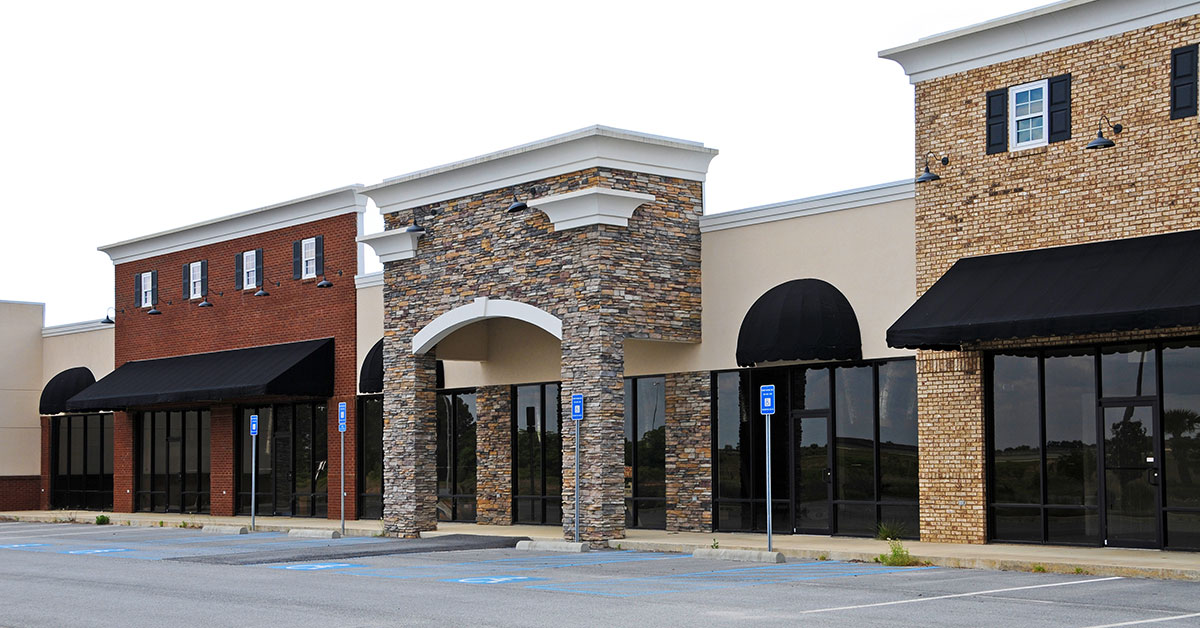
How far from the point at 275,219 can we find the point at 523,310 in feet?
39.7

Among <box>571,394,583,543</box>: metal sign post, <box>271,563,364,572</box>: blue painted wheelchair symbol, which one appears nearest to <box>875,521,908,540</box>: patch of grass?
<box>571,394,583,543</box>: metal sign post

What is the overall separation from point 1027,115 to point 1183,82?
2.57 m

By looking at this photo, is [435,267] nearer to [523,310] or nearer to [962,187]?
[523,310]

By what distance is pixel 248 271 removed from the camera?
125 feet

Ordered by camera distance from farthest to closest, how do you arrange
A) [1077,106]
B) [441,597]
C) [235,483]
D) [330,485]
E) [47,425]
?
[47,425]
[235,483]
[330,485]
[1077,106]
[441,597]

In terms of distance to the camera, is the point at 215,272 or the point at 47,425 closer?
the point at 215,272

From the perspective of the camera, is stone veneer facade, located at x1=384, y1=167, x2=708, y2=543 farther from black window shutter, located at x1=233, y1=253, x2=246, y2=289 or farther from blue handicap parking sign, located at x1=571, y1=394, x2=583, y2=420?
black window shutter, located at x1=233, y1=253, x2=246, y2=289

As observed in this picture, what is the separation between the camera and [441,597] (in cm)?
1669

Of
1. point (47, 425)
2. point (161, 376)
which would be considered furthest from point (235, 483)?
point (47, 425)

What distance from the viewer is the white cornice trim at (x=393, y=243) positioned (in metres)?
29.5

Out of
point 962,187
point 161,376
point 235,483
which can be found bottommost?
point 235,483

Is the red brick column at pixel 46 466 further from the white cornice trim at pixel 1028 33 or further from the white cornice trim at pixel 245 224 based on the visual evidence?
the white cornice trim at pixel 1028 33

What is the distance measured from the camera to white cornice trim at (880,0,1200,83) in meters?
20.7

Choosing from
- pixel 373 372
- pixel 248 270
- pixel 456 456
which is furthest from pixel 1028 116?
pixel 248 270
